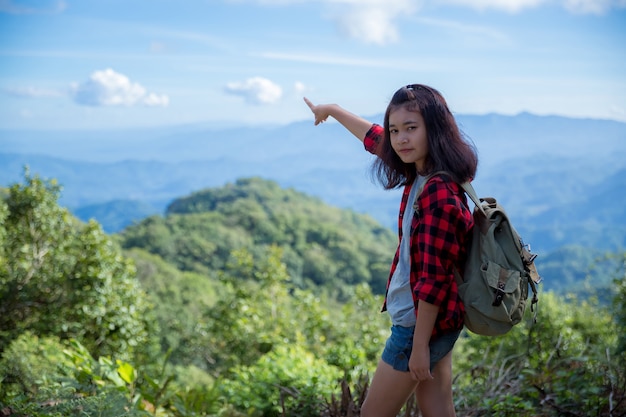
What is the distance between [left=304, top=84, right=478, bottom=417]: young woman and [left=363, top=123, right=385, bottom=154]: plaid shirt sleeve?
0.15m

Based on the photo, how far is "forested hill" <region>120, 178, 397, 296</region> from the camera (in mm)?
40688

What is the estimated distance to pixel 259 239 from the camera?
4694cm

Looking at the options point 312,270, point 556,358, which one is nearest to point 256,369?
point 556,358

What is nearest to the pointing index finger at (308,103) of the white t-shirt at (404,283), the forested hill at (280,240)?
the white t-shirt at (404,283)

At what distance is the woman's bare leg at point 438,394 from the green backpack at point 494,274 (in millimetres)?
208

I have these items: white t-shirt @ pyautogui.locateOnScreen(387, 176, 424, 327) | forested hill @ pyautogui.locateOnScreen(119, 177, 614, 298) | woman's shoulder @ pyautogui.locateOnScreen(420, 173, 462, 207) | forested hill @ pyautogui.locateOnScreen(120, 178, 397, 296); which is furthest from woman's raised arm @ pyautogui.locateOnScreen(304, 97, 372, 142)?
forested hill @ pyautogui.locateOnScreen(120, 178, 397, 296)

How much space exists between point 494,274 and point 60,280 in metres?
4.87

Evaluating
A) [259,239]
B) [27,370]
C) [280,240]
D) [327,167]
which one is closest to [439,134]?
[27,370]

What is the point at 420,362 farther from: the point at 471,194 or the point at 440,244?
the point at 471,194

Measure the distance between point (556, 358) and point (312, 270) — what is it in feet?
128

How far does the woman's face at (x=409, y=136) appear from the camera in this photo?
1.66 m

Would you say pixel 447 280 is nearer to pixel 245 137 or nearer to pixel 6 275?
pixel 6 275

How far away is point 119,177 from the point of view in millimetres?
136000

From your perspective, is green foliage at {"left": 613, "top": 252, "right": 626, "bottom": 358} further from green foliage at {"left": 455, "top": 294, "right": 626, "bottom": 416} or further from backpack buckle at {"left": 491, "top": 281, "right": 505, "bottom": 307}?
backpack buckle at {"left": 491, "top": 281, "right": 505, "bottom": 307}
